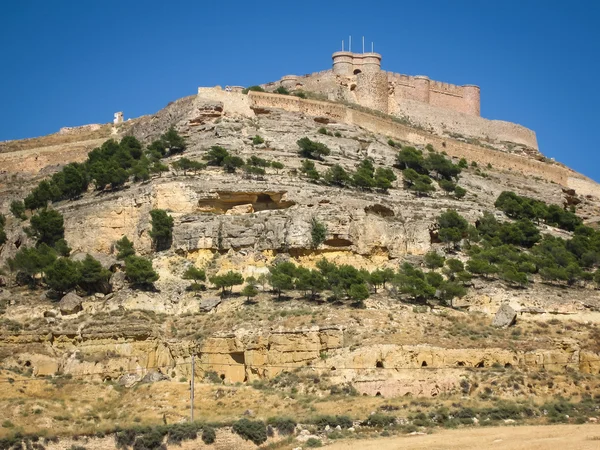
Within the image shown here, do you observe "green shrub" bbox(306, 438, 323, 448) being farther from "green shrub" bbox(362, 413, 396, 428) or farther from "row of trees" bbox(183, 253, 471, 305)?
"row of trees" bbox(183, 253, 471, 305)

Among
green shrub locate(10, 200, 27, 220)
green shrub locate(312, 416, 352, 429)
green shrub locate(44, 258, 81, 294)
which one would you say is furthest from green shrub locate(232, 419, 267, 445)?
green shrub locate(10, 200, 27, 220)

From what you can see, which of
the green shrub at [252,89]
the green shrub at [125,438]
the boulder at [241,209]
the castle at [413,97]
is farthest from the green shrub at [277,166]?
the green shrub at [125,438]

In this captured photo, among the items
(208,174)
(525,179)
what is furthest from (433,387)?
(525,179)

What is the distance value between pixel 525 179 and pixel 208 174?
22862 mm

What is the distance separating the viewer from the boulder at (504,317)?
41.3 meters

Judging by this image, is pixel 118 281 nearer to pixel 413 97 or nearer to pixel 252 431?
pixel 252 431

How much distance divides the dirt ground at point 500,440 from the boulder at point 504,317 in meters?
8.61

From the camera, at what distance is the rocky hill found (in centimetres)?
3584

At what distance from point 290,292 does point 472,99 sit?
3830 cm

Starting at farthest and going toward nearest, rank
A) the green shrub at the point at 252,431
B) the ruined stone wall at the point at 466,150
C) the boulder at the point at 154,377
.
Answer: the ruined stone wall at the point at 466,150
the boulder at the point at 154,377
the green shrub at the point at 252,431

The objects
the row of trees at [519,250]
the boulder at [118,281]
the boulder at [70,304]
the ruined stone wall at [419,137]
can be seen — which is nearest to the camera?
the boulder at [70,304]

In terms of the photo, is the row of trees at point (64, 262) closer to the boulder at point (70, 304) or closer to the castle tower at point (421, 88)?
the boulder at point (70, 304)

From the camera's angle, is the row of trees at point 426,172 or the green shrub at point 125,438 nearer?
the green shrub at point 125,438

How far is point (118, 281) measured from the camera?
1725 inches
